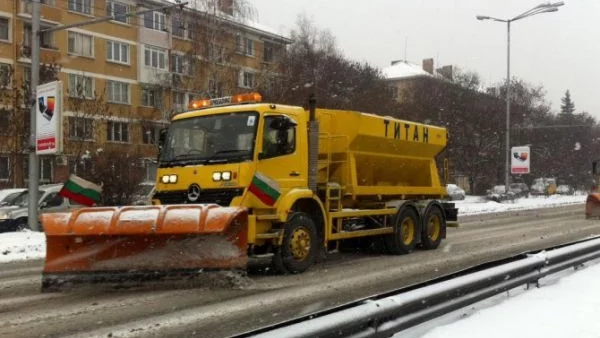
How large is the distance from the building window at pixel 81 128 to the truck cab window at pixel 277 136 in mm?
23667

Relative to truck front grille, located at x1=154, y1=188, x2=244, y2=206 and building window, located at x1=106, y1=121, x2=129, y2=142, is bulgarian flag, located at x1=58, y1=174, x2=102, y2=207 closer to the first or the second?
truck front grille, located at x1=154, y1=188, x2=244, y2=206

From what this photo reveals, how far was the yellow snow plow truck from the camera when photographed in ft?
26.9

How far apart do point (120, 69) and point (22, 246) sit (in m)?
32.0

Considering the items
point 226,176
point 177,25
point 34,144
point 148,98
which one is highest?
point 177,25

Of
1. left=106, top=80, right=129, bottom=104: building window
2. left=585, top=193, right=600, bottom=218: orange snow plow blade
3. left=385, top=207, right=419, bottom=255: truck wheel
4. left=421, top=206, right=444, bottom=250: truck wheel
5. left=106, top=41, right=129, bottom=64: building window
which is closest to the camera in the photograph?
left=385, top=207, right=419, bottom=255: truck wheel

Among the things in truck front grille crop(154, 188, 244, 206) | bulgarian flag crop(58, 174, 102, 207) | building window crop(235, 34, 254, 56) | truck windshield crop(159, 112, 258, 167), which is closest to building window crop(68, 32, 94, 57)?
building window crop(235, 34, 254, 56)

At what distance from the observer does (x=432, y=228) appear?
46.1ft

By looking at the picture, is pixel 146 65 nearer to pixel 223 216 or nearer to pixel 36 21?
pixel 36 21

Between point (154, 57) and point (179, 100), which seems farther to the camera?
point (154, 57)

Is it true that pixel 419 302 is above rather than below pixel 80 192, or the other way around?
below

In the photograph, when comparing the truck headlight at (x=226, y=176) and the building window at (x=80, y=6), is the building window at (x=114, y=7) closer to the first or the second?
the building window at (x=80, y=6)

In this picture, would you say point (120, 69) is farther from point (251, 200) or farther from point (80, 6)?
point (251, 200)

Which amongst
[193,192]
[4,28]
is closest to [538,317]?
[193,192]

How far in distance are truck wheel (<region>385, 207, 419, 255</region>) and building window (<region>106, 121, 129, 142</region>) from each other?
32.9 meters
